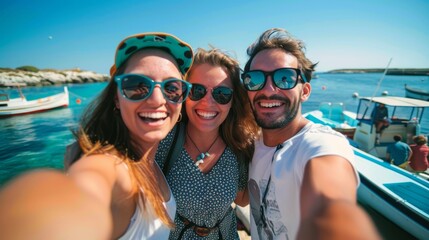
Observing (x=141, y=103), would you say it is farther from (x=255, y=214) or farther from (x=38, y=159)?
(x=38, y=159)

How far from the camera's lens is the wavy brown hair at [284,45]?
7.04 feet

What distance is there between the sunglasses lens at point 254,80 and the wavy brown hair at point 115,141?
126 centimetres

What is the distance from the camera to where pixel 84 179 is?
996 mm

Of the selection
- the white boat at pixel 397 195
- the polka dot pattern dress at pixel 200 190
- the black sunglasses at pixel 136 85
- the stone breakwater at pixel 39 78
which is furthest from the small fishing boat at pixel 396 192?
the stone breakwater at pixel 39 78

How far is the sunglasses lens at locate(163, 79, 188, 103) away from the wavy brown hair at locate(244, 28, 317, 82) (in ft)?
3.39

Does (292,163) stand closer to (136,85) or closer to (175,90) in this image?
(175,90)

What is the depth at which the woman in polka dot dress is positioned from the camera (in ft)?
6.04

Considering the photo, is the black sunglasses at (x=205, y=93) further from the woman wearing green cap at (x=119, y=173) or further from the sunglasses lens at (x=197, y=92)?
the woman wearing green cap at (x=119, y=173)

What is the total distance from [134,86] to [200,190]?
1.08 metres

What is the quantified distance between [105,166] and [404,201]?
22.0 ft

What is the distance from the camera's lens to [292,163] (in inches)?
60.0

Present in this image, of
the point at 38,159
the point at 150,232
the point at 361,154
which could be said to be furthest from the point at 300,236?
the point at 38,159

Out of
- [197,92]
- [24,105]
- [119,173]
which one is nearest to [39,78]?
[24,105]

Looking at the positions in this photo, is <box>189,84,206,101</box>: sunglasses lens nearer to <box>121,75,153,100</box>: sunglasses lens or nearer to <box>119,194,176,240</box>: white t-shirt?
<box>121,75,153,100</box>: sunglasses lens
